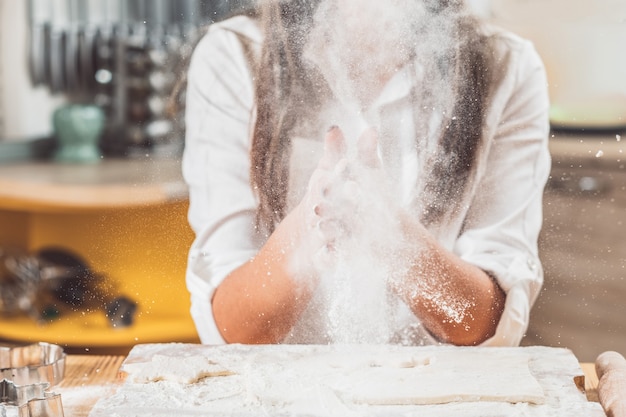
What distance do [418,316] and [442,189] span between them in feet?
0.79

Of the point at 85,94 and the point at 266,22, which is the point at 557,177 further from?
the point at 85,94

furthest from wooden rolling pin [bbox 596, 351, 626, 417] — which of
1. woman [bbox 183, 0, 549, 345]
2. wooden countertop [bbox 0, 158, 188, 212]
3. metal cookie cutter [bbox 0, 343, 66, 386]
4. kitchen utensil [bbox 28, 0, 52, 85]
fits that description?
kitchen utensil [bbox 28, 0, 52, 85]

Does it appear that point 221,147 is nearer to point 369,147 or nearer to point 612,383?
point 369,147

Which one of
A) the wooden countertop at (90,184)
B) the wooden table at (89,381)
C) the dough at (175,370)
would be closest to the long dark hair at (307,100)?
the wooden countertop at (90,184)

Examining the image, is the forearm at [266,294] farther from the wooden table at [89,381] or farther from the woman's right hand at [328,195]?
the wooden table at [89,381]

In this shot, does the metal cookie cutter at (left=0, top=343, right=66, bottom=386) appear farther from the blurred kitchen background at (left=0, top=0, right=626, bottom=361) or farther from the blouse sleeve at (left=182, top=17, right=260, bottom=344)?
the blouse sleeve at (left=182, top=17, right=260, bottom=344)

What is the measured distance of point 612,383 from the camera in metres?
1.28

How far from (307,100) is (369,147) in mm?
140

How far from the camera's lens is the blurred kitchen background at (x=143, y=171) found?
1.44 m

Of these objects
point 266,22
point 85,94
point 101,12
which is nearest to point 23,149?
point 85,94

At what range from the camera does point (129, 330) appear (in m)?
1.56

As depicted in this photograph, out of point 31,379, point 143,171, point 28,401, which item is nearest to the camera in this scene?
point 28,401

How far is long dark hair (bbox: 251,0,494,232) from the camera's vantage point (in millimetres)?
1433

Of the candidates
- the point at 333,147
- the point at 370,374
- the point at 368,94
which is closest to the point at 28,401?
the point at 370,374
